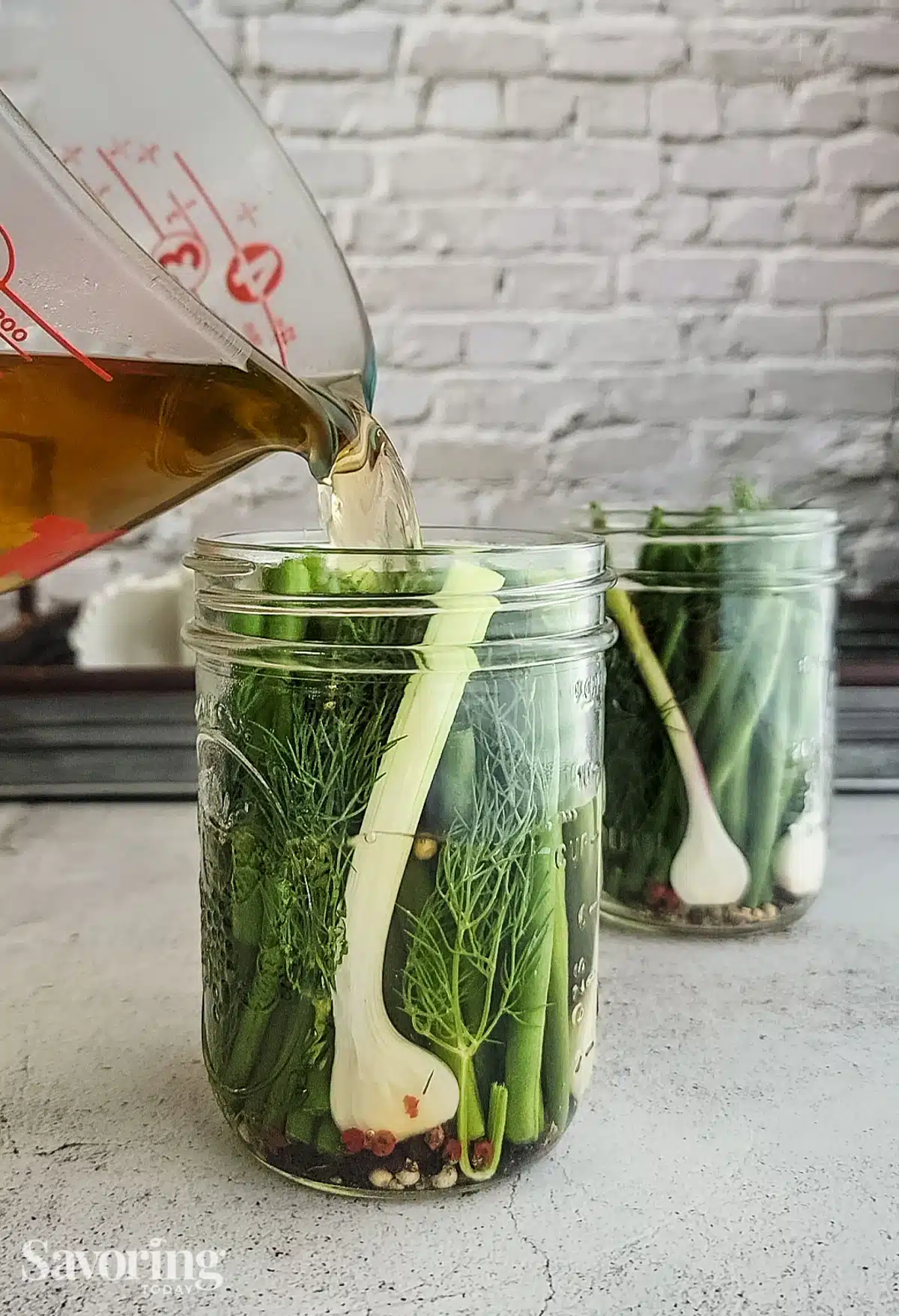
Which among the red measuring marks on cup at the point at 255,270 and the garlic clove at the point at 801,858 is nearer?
the garlic clove at the point at 801,858

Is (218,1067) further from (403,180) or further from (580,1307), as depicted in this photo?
(403,180)

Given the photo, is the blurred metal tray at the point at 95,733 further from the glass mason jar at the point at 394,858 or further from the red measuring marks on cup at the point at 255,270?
the glass mason jar at the point at 394,858

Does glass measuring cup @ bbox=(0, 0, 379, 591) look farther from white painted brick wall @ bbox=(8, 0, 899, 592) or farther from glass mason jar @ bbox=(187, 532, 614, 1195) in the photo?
white painted brick wall @ bbox=(8, 0, 899, 592)

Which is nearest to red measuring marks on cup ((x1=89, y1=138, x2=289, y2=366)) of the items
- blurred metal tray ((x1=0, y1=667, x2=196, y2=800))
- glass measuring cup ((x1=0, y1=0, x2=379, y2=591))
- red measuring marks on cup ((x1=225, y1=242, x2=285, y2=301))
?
red measuring marks on cup ((x1=225, y1=242, x2=285, y2=301))

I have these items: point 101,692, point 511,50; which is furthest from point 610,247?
point 101,692

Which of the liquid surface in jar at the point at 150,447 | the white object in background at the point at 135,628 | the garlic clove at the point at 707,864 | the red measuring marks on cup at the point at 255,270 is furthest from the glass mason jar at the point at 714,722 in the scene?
the white object in background at the point at 135,628

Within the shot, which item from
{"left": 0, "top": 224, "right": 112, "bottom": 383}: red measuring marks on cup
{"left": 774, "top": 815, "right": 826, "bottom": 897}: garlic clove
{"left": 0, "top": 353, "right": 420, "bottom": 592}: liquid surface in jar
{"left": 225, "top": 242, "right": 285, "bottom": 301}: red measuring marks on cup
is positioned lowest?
{"left": 774, "top": 815, "right": 826, "bottom": 897}: garlic clove

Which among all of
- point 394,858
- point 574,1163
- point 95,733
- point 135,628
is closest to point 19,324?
point 394,858
